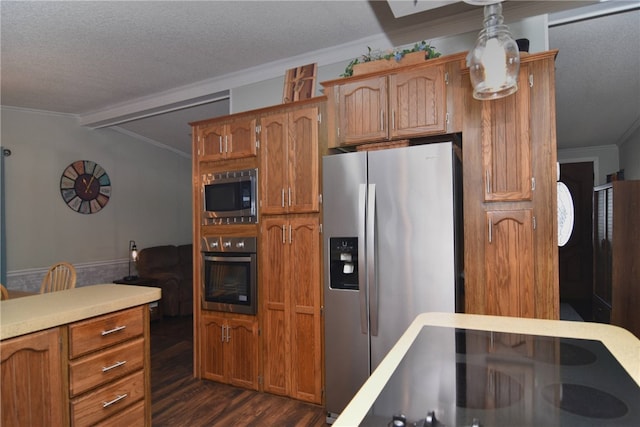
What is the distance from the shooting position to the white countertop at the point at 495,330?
0.79 m

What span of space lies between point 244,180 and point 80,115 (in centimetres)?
343

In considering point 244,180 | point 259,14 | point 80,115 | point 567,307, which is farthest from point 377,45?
point 567,307

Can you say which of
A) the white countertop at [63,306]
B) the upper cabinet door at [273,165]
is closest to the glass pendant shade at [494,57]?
the upper cabinet door at [273,165]

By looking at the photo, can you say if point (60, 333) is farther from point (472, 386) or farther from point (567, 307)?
point (567, 307)

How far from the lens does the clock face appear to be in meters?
4.78

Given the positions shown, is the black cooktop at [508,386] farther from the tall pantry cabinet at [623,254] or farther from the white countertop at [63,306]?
the tall pantry cabinet at [623,254]

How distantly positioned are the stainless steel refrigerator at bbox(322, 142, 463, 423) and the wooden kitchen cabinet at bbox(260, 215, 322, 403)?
Result: 0.68 feet

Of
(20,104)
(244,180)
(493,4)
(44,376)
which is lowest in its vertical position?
(44,376)

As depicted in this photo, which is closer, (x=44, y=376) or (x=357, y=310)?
(x=44, y=376)

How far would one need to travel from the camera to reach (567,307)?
19.0ft

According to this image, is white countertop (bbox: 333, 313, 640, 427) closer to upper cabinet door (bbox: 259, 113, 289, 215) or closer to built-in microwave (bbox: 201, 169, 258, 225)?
upper cabinet door (bbox: 259, 113, 289, 215)

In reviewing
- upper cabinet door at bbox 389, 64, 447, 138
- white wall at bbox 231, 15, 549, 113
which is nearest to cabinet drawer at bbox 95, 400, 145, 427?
upper cabinet door at bbox 389, 64, 447, 138

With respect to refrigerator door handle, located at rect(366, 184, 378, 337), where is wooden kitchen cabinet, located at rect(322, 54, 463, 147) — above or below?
above

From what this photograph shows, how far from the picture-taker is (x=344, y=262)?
2.41 metres
